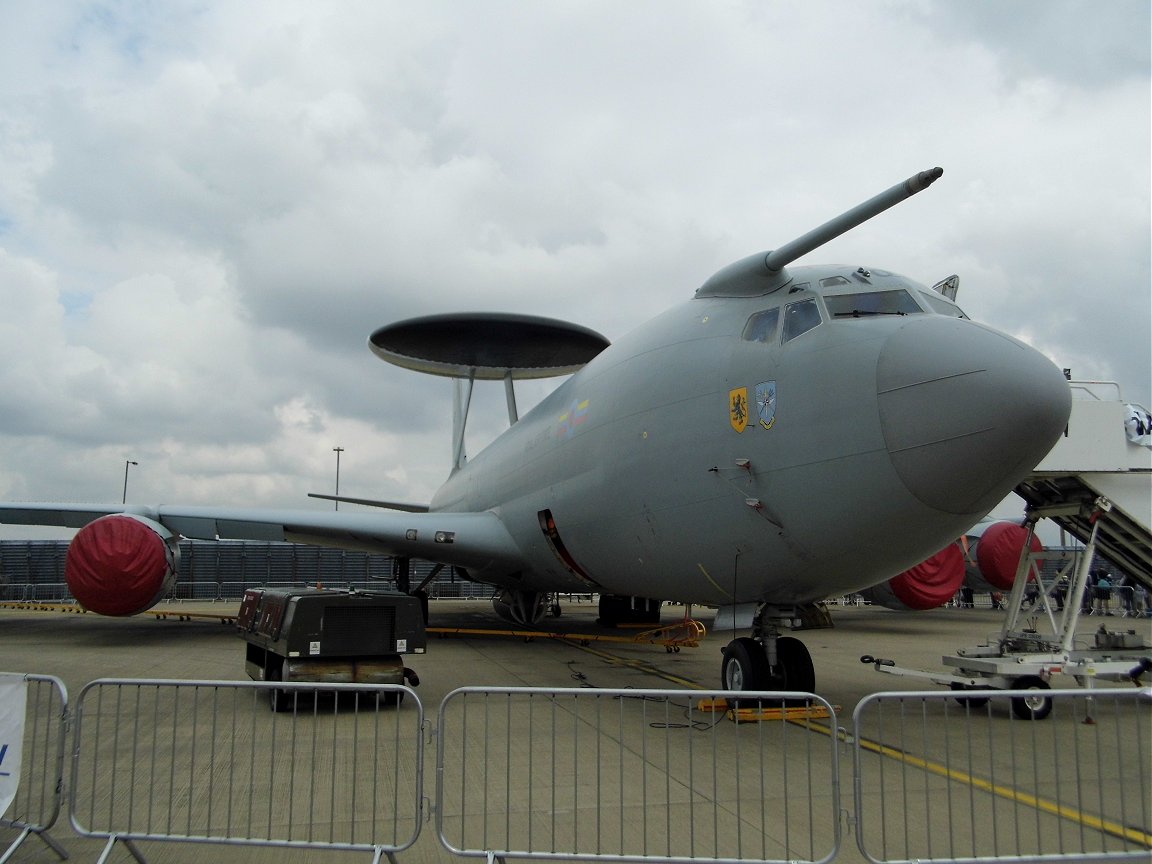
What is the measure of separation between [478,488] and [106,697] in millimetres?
7520

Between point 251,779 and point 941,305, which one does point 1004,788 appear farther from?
point 251,779

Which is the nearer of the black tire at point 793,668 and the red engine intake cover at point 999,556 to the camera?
the black tire at point 793,668

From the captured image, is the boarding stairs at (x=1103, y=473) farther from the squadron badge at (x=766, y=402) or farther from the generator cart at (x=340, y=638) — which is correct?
the generator cart at (x=340, y=638)

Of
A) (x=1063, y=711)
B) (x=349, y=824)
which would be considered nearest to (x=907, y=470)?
(x=349, y=824)

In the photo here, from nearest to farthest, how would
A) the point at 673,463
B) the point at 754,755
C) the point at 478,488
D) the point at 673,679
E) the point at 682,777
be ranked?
the point at 682,777
the point at 754,755
the point at 673,463
the point at 673,679
the point at 478,488

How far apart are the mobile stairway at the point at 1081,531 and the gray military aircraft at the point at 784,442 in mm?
2216

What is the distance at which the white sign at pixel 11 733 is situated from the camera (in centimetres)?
438

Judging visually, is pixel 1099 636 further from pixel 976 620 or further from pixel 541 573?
pixel 976 620

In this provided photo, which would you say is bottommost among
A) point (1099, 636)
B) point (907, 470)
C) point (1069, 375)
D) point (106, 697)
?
point (106, 697)

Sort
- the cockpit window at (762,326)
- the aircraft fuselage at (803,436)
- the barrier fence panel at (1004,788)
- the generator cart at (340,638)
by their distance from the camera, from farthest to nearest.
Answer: the generator cart at (340,638) < the cockpit window at (762,326) < the aircraft fuselage at (803,436) < the barrier fence panel at (1004,788)

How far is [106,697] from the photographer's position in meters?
9.73

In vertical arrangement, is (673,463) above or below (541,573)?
above

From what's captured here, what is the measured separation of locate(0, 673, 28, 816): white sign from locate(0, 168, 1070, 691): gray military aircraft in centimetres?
528

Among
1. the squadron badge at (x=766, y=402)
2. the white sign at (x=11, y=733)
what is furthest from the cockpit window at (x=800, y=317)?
the white sign at (x=11, y=733)
